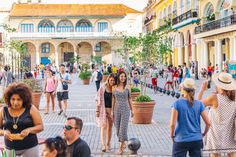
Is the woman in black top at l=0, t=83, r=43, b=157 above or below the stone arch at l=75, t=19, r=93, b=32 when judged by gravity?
below

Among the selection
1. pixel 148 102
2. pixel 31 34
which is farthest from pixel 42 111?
pixel 31 34

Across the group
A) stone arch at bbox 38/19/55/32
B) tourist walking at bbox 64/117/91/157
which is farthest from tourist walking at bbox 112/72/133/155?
stone arch at bbox 38/19/55/32

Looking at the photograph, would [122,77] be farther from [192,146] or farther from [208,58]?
[208,58]

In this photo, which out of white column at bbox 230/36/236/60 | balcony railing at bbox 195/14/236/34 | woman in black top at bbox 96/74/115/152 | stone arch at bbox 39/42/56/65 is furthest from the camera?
stone arch at bbox 39/42/56/65

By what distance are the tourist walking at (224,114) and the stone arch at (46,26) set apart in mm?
65235

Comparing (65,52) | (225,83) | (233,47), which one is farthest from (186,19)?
(225,83)

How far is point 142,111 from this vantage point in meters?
13.0

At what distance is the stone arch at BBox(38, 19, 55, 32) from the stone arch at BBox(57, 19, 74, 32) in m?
0.88

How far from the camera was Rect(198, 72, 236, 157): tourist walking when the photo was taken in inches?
242

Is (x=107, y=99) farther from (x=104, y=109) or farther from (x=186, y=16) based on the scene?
(x=186, y=16)

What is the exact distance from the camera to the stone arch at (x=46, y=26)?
70188mm

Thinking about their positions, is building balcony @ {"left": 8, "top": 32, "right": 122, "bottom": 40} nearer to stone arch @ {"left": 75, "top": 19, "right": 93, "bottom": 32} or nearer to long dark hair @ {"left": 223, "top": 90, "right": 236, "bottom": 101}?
stone arch @ {"left": 75, "top": 19, "right": 93, "bottom": 32}

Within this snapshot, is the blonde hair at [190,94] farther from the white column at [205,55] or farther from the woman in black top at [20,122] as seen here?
the white column at [205,55]

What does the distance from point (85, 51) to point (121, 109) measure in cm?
6214
